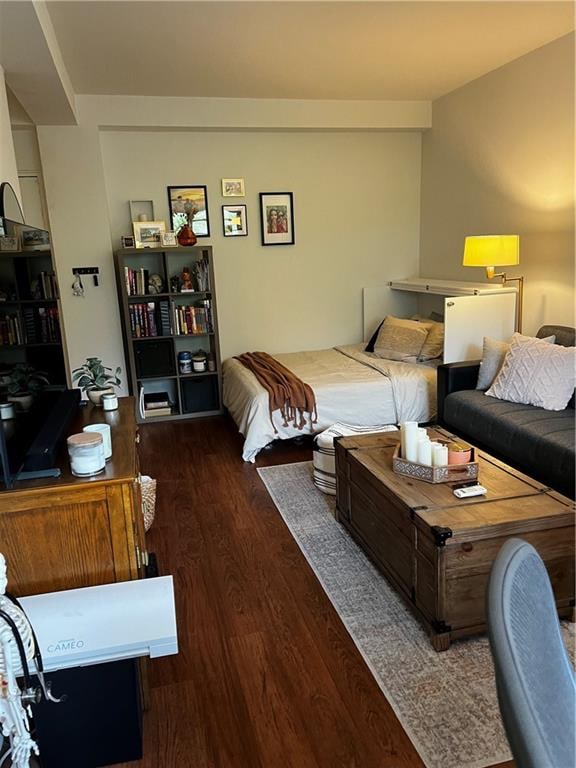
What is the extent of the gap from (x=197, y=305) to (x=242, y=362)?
2.14 feet

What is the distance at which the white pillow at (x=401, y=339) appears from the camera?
465 cm

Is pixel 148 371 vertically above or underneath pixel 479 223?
underneath

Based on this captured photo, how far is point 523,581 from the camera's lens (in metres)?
0.80

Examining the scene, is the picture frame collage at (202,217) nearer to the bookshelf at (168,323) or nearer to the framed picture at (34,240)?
the bookshelf at (168,323)

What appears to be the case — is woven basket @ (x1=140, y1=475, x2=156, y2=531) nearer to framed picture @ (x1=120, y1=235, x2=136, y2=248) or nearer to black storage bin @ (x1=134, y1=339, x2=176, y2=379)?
black storage bin @ (x1=134, y1=339, x2=176, y2=379)

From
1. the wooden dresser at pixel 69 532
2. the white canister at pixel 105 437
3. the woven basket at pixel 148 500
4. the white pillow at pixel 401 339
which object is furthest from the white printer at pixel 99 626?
the white pillow at pixel 401 339

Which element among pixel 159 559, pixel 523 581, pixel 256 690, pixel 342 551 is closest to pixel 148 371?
pixel 159 559

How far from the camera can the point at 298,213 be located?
5219 millimetres

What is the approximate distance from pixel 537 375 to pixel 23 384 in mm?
2679

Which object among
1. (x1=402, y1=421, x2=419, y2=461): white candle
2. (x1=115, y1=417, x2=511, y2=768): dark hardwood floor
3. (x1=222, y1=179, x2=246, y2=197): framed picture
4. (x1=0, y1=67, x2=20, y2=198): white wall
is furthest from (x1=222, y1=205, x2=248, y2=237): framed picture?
(x1=402, y1=421, x2=419, y2=461): white candle

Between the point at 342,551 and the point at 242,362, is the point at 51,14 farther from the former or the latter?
the point at 342,551

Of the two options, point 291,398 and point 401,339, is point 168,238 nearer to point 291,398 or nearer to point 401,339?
point 291,398

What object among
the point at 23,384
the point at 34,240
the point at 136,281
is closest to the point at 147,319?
the point at 136,281

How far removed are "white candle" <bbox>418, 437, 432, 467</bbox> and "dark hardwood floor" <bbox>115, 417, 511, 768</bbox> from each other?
2.27 ft
